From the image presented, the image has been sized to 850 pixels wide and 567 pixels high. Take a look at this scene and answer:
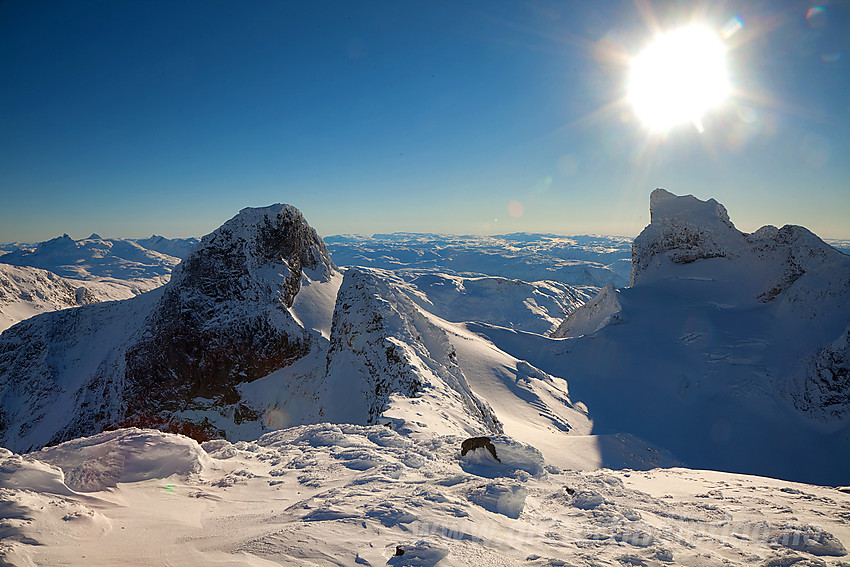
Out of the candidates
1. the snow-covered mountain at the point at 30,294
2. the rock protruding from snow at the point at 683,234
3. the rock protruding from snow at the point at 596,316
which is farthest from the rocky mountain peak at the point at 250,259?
the snow-covered mountain at the point at 30,294

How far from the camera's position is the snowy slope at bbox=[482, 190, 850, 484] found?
2338cm

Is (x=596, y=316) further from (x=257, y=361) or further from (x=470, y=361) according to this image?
(x=257, y=361)

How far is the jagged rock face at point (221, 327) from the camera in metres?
28.0

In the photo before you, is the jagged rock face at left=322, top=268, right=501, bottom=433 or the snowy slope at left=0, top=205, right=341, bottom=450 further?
the snowy slope at left=0, top=205, right=341, bottom=450

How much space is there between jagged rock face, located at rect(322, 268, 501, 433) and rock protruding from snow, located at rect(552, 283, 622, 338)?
71.8 ft

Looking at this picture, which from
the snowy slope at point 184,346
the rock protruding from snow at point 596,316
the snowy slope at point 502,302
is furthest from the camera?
the snowy slope at point 502,302

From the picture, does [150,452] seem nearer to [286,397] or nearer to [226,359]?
[286,397]

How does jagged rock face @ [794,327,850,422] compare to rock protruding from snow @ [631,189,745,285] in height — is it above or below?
below

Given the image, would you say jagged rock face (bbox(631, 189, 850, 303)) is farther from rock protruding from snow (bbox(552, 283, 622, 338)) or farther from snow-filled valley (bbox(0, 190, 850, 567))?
rock protruding from snow (bbox(552, 283, 622, 338))

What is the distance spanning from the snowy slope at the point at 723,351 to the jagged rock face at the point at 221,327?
23562 millimetres

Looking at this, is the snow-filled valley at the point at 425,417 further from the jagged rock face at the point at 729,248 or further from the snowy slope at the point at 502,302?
the snowy slope at the point at 502,302

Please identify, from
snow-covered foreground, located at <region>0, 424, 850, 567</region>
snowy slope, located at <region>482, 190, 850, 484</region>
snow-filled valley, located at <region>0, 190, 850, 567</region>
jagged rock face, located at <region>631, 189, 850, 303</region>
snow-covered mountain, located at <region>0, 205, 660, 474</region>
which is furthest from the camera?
jagged rock face, located at <region>631, 189, 850, 303</region>

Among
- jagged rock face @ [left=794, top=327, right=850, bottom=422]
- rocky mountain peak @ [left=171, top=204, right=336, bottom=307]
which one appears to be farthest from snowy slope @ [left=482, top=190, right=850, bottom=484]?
rocky mountain peak @ [left=171, top=204, right=336, bottom=307]

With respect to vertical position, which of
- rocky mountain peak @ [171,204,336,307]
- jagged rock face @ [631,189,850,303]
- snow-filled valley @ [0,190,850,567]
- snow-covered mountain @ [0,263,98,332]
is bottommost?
snow-covered mountain @ [0,263,98,332]
